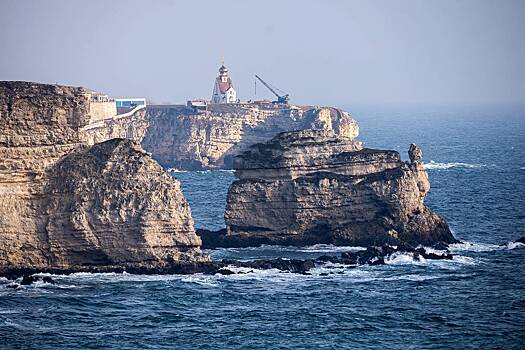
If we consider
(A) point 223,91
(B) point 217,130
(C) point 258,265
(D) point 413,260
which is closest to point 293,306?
(C) point 258,265

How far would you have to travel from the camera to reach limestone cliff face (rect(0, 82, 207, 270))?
69188 millimetres

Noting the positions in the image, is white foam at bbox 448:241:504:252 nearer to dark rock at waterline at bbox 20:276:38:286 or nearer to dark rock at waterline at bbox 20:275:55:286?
dark rock at waterline at bbox 20:275:55:286

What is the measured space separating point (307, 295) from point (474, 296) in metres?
8.70

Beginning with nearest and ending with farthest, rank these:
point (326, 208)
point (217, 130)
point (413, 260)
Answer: point (413, 260), point (326, 208), point (217, 130)

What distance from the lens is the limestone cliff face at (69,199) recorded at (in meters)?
69.2

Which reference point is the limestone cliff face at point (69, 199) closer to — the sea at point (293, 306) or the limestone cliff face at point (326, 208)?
the sea at point (293, 306)

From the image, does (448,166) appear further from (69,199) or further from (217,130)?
(69,199)

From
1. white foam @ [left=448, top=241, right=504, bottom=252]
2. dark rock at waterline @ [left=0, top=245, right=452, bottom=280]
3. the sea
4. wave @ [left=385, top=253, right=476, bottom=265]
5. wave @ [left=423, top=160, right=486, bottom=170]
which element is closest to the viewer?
the sea

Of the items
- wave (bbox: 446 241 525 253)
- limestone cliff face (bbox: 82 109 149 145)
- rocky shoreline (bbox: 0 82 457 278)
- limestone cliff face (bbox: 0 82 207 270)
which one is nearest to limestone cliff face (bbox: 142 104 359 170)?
limestone cliff face (bbox: 82 109 149 145)

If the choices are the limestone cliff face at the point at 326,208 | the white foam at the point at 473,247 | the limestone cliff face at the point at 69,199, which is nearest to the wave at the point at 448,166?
the limestone cliff face at the point at 326,208

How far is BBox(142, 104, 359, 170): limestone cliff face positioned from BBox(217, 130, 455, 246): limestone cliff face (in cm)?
6231

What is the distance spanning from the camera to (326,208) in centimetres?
8325

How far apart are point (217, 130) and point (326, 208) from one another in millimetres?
67962

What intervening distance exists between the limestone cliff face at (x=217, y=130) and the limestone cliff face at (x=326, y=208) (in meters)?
62.3
